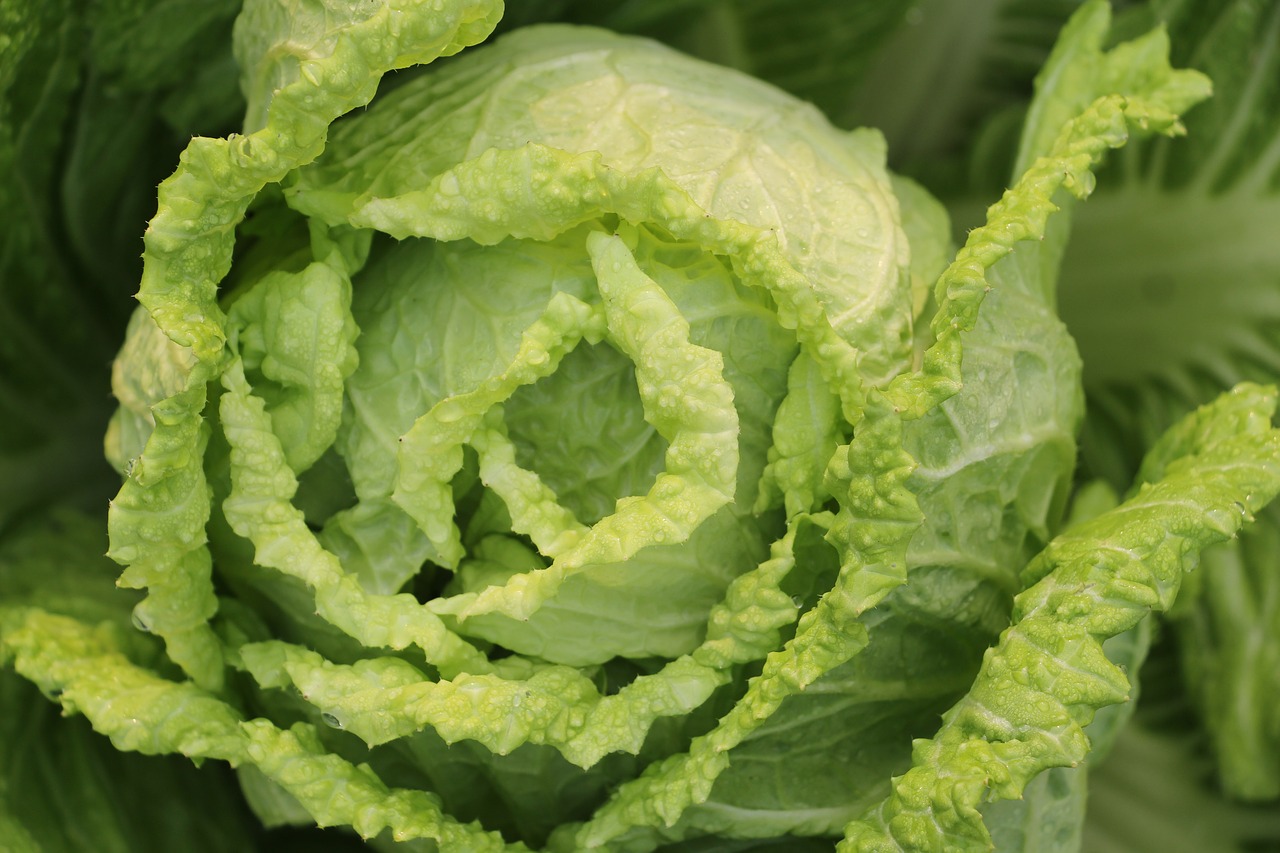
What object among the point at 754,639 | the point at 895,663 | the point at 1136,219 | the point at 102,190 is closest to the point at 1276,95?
the point at 1136,219

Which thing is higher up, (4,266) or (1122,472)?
(4,266)

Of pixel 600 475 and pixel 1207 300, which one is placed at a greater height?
pixel 600 475

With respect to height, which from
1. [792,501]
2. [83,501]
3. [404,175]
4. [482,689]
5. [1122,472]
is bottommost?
[1122,472]

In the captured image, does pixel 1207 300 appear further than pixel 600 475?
Yes

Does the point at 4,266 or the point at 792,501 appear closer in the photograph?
the point at 792,501

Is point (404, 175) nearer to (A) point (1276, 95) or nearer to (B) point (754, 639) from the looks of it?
(B) point (754, 639)

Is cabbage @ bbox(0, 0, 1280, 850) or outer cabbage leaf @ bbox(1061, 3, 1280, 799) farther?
outer cabbage leaf @ bbox(1061, 3, 1280, 799)

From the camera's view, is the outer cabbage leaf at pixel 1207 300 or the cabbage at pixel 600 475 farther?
the outer cabbage leaf at pixel 1207 300

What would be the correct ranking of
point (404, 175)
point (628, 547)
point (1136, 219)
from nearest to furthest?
point (628, 547)
point (404, 175)
point (1136, 219)
